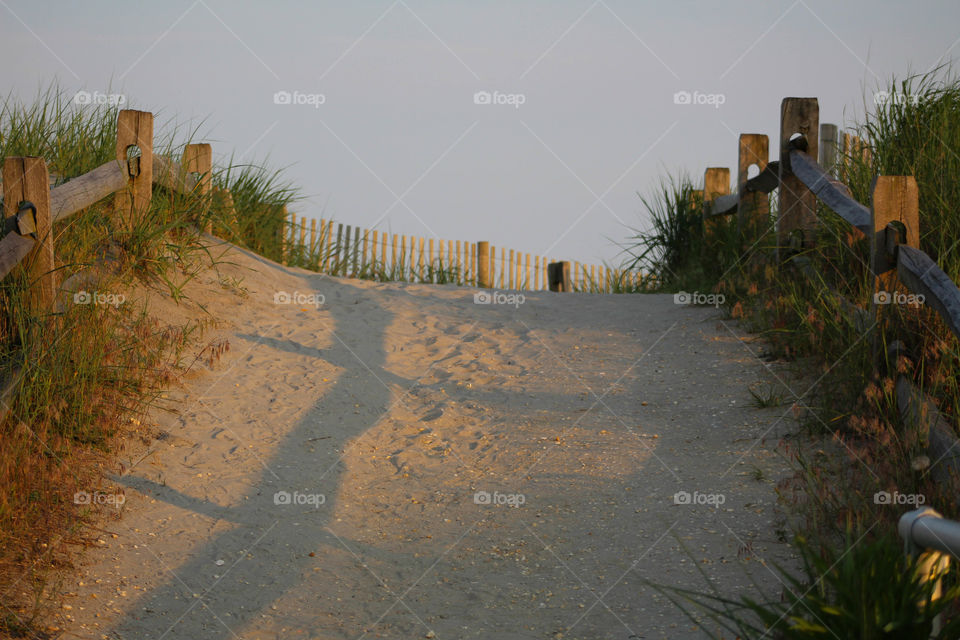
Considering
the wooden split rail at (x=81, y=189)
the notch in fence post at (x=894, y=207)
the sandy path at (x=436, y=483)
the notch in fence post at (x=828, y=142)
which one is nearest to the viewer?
the sandy path at (x=436, y=483)

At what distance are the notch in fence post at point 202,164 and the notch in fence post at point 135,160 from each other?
943mm

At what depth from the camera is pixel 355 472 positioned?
17.3 feet

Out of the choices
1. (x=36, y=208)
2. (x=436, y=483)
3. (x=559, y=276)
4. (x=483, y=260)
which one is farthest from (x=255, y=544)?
(x=483, y=260)

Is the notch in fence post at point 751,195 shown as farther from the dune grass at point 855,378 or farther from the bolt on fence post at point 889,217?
the bolt on fence post at point 889,217

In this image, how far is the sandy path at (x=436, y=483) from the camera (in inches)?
153

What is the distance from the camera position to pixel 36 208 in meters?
5.25

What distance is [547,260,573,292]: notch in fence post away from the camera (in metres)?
13.8

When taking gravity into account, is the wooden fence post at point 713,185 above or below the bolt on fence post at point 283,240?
above

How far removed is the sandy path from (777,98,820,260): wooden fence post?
996 millimetres

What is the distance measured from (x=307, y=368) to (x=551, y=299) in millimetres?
3327

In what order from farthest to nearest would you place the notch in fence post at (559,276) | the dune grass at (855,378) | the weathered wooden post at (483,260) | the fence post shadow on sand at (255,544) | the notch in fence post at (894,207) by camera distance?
the weathered wooden post at (483,260) → the notch in fence post at (559,276) → the notch in fence post at (894,207) → the fence post shadow on sand at (255,544) → the dune grass at (855,378)

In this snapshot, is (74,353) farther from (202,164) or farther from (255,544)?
(202,164)

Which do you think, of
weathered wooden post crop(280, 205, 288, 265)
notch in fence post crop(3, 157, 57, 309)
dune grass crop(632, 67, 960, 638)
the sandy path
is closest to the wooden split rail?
notch in fence post crop(3, 157, 57, 309)

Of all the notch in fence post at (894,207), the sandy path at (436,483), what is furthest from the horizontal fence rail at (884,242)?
the sandy path at (436,483)
